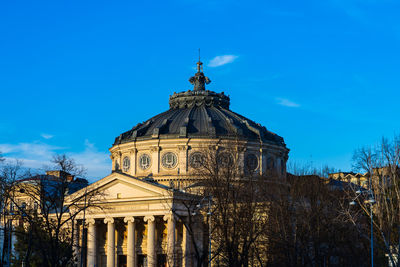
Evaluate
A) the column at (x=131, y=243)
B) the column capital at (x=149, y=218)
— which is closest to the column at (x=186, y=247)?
the column capital at (x=149, y=218)

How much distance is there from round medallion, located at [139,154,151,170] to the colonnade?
11792mm

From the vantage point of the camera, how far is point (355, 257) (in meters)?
67.3

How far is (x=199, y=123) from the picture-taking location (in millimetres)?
95625

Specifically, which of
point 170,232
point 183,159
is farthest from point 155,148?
point 170,232

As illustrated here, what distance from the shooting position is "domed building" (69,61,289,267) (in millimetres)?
77375

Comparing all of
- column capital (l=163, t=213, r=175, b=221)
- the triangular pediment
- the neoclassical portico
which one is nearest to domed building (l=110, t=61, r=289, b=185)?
the neoclassical portico

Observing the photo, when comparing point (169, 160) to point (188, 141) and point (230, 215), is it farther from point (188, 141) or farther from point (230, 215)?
point (230, 215)

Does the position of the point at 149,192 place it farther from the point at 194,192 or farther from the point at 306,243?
the point at 306,243

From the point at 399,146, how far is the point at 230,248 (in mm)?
14989

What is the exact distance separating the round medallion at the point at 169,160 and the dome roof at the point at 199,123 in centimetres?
238

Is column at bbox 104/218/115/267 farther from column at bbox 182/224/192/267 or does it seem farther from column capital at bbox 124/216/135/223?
column at bbox 182/224/192/267

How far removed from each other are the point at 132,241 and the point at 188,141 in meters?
18.0

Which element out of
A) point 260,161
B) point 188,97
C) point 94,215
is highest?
point 188,97

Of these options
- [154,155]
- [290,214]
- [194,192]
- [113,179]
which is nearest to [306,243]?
[290,214]
